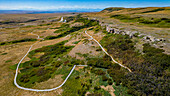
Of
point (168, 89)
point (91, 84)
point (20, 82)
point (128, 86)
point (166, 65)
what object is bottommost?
point (20, 82)

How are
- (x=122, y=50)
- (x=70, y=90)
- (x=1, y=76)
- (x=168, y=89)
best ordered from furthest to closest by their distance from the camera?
(x=122, y=50), (x=1, y=76), (x=70, y=90), (x=168, y=89)

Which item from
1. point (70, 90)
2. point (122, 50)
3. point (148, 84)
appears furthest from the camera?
point (122, 50)

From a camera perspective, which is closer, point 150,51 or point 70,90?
point 70,90

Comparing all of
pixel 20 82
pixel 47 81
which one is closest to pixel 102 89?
pixel 47 81

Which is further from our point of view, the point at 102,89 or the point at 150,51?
the point at 150,51

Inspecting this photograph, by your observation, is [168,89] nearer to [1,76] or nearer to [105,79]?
[105,79]

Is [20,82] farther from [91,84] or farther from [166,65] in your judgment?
[166,65]

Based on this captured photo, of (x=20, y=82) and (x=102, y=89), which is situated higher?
(x=102, y=89)

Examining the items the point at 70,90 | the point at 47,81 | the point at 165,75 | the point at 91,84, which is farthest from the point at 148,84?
the point at 47,81

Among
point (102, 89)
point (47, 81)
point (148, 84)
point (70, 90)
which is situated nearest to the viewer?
point (148, 84)
